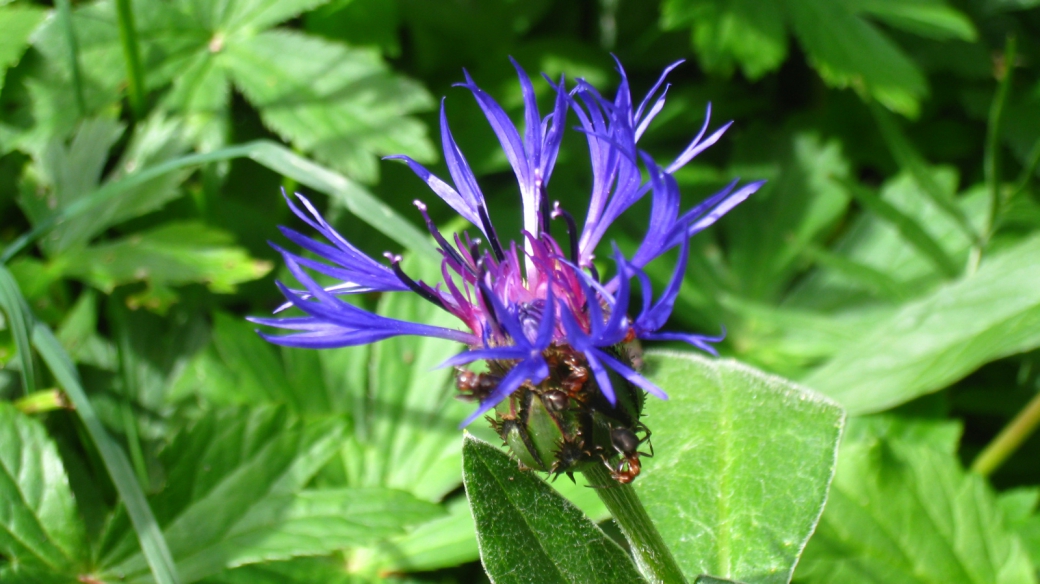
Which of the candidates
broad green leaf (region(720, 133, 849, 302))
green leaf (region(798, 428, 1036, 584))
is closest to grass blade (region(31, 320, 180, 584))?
green leaf (region(798, 428, 1036, 584))

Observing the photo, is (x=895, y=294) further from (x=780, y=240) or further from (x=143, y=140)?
(x=143, y=140)

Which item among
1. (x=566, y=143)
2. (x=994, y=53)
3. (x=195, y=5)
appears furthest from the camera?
(x=994, y=53)

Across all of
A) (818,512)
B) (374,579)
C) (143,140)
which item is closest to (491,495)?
(818,512)

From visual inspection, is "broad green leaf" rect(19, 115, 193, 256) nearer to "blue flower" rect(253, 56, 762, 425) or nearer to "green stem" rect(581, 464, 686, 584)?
"blue flower" rect(253, 56, 762, 425)

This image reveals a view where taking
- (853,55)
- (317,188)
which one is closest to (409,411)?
(317,188)

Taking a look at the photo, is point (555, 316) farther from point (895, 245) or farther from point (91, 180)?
point (895, 245)

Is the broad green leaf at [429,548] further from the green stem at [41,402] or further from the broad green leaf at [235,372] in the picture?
the green stem at [41,402]
